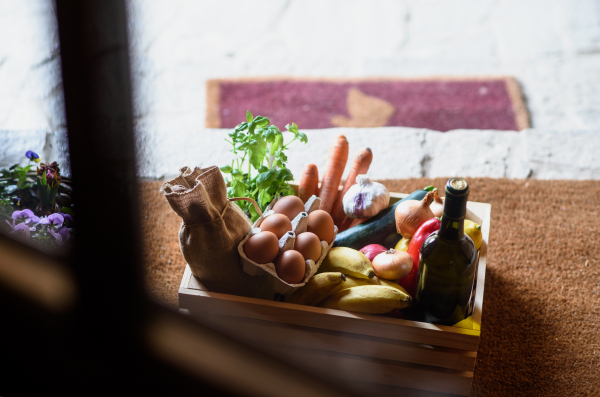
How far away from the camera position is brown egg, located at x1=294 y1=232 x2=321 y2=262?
96 cm

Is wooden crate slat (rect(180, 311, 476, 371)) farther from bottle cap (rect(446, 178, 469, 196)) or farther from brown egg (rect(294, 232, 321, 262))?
bottle cap (rect(446, 178, 469, 196))

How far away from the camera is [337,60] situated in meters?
2.46

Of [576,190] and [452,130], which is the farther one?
[452,130]

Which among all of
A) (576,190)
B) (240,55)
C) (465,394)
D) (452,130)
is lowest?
(465,394)

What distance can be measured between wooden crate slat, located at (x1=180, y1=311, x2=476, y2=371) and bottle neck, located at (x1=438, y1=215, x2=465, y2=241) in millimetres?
216

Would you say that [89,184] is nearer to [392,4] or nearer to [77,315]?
[77,315]

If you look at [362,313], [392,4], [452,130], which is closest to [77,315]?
[362,313]

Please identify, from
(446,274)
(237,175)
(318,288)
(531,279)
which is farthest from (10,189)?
(531,279)

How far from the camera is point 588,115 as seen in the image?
6.75ft

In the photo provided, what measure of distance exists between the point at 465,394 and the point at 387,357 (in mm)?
160

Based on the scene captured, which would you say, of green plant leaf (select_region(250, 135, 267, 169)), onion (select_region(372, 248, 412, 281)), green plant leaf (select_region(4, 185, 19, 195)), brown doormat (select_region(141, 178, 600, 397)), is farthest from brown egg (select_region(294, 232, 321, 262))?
green plant leaf (select_region(4, 185, 19, 195))

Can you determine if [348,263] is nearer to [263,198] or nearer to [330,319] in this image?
[330,319]

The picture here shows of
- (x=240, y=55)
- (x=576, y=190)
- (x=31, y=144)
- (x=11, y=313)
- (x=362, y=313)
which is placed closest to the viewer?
(x=362, y=313)

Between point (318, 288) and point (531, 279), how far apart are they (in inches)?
26.7
